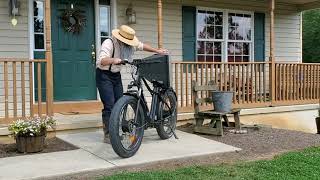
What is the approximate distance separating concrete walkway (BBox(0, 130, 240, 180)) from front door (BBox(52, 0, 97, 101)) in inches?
70.8

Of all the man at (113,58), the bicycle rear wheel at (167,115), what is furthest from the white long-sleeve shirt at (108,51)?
the bicycle rear wheel at (167,115)

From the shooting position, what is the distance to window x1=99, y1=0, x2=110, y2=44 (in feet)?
30.1

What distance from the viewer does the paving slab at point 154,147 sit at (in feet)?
18.6

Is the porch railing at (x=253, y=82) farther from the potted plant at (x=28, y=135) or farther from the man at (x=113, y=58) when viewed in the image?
the potted plant at (x=28, y=135)

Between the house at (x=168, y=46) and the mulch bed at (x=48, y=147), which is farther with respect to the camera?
the house at (x=168, y=46)

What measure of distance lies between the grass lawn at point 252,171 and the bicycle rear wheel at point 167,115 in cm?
141

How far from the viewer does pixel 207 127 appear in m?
7.69

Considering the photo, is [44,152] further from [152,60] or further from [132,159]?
[152,60]

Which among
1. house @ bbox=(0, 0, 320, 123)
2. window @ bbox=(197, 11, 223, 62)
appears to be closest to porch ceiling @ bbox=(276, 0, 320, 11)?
house @ bbox=(0, 0, 320, 123)

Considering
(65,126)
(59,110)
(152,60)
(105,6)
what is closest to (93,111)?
(59,110)

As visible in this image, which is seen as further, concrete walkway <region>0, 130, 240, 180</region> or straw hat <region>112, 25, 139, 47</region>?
straw hat <region>112, 25, 139, 47</region>

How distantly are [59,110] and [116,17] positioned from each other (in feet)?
7.43

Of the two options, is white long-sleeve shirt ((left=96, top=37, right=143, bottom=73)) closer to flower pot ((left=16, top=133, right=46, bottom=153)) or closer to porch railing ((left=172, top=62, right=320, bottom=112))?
flower pot ((left=16, top=133, right=46, bottom=153))

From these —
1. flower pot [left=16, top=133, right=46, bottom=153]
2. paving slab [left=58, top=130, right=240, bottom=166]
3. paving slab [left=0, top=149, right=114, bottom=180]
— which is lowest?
paving slab [left=0, top=149, right=114, bottom=180]
